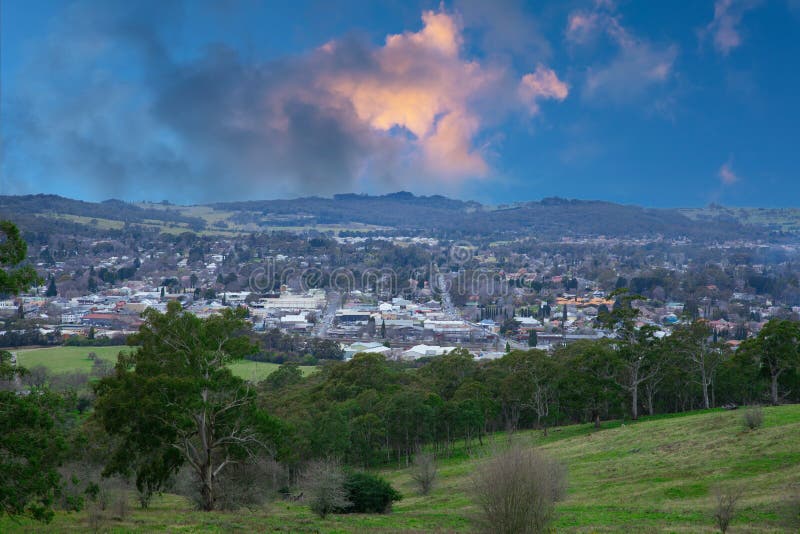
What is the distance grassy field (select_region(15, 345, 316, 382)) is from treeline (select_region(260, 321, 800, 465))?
21.3 meters

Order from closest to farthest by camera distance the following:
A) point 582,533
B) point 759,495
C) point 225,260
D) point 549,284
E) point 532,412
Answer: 1. point 582,533
2. point 759,495
3. point 532,412
4. point 549,284
5. point 225,260

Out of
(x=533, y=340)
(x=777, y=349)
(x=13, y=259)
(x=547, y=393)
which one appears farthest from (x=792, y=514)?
(x=533, y=340)

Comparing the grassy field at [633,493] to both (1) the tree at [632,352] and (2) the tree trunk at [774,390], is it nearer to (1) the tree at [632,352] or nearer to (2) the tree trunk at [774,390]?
(2) the tree trunk at [774,390]

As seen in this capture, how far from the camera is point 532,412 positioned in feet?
129

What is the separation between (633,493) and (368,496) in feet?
26.1

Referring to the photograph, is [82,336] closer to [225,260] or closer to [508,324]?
[508,324]

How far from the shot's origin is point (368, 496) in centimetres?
→ 2069

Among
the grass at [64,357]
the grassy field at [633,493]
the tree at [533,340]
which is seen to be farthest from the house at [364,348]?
the grassy field at [633,493]

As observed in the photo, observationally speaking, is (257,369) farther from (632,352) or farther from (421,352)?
(632,352)

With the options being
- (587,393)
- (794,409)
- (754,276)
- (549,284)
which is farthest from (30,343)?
(754,276)

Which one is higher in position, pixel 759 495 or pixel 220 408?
pixel 220 408

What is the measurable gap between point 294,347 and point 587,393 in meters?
46.8

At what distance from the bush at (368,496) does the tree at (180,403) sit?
3.17m

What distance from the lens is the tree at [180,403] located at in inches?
667
